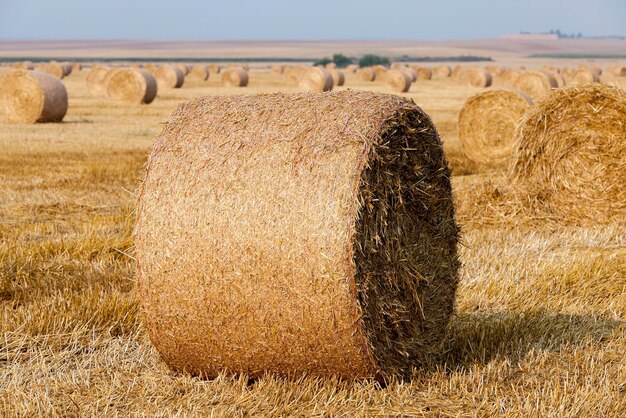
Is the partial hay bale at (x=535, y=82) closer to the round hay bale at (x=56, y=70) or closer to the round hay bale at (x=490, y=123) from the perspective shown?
the round hay bale at (x=490, y=123)

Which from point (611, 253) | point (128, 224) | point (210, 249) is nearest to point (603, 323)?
point (611, 253)

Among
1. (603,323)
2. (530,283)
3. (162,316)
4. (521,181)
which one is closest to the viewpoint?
(162,316)

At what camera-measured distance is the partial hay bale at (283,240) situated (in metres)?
4.90

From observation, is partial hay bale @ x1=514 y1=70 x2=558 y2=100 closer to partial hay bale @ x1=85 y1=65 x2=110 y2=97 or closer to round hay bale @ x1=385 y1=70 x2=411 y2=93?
round hay bale @ x1=385 y1=70 x2=411 y2=93

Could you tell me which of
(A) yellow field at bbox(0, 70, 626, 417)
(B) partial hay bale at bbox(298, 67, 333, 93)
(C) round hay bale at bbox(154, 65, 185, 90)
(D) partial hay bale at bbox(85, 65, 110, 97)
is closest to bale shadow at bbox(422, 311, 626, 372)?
(A) yellow field at bbox(0, 70, 626, 417)

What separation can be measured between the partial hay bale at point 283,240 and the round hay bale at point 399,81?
120 feet

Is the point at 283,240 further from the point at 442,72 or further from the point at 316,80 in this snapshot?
the point at 442,72

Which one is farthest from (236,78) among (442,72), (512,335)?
(512,335)

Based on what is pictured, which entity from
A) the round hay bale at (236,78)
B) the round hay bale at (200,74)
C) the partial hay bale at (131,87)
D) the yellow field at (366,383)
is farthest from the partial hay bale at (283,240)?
the round hay bale at (200,74)

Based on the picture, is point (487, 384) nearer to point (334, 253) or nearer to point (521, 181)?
point (334, 253)

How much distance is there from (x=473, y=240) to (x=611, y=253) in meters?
1.31

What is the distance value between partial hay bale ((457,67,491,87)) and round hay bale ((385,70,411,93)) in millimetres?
7192

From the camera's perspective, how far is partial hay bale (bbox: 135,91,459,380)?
4902mm

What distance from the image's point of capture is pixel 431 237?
5.96 m
